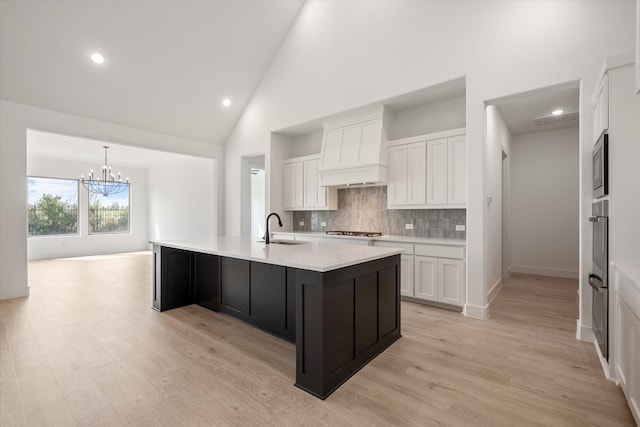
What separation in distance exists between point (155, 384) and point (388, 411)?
1.54 meters

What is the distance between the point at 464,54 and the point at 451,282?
2.66 m

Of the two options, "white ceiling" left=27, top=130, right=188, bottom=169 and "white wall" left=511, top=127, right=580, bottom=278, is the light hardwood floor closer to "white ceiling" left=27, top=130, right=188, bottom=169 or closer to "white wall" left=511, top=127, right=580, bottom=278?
"white wall" left=511, top=127, right=580, bottom=278

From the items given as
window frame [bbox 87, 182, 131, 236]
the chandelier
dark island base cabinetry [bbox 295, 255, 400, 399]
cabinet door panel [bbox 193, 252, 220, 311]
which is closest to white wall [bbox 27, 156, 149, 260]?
window frame [bbox 87, 182, 131, 236]

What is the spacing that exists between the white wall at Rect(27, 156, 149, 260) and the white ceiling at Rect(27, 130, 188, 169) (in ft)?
0.75

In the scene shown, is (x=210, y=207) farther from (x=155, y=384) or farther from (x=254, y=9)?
(x=155, y=384)

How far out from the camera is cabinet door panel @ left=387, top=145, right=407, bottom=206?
427cm

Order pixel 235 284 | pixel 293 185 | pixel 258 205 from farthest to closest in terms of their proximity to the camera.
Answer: pixel 258 205 < pixel 293 185 < pixel 235 284

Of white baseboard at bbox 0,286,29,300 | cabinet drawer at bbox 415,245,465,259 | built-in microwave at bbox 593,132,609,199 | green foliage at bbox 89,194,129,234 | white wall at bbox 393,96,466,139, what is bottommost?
white baseboard at bbox 0,286,29,300

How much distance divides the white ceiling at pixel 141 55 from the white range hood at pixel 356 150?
2.00m

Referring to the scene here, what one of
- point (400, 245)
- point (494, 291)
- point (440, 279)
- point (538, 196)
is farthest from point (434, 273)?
point (538, 196)

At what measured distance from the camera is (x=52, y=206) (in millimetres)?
7930

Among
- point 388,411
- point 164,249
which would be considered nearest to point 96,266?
point 164,249

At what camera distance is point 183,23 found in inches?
172

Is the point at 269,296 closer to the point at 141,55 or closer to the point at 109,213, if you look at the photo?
the point at 141,55
